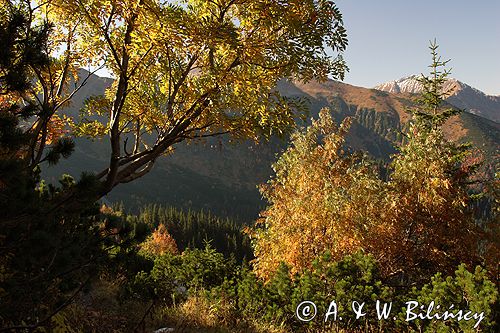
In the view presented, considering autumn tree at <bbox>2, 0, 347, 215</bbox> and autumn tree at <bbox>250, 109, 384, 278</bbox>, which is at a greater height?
autumn tree at <bbox>2, 0, 347, 215</bbox>

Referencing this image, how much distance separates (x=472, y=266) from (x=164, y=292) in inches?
479

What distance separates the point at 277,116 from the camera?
750cm

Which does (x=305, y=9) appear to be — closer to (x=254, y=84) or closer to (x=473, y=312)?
(x=254, y=84)

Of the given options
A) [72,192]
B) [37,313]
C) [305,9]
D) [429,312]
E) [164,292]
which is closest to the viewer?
[72,192]

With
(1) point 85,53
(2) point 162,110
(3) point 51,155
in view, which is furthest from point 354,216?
(3) point 51,155

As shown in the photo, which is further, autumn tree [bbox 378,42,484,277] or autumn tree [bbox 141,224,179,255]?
autumn tree [bbox 141,224,179,255]

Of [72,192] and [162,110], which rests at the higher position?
[162,110]

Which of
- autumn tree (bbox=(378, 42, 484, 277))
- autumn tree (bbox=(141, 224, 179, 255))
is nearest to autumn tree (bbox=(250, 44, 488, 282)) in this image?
autumn tree (bbox=(378, 42, 484, 277))

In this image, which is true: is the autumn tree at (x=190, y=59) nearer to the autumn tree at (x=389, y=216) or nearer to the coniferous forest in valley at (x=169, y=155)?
the coniferous forest in valley at (x=169, y=155)

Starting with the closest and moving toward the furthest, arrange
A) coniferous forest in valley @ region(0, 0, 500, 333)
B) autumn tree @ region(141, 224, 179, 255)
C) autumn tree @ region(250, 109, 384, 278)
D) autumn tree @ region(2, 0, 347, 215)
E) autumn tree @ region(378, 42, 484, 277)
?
coniferous forest in valley @ region(0, 0, 500, 333)
autumn tree @ region(2, 0, 347, 215)
autumn tree @ region(378, 42, 484, 277)
autumn tree @ region(250, 109, 384, 278)
autumn tree @ region(141, 224, 179, 255)

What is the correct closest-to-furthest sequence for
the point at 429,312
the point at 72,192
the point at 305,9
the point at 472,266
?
the point at 72,192 < the point at 305,9 < the point at 429,312 < the point at 472,266

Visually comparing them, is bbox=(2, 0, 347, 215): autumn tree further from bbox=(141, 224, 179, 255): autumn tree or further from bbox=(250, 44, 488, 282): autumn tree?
bbox=(141, 224, 179, 255): autumn tree

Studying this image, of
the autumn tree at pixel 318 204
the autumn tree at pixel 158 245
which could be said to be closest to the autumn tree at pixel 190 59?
the autumn tree at pixel 318 204

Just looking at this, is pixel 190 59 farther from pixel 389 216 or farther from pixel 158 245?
pixel 158 245
